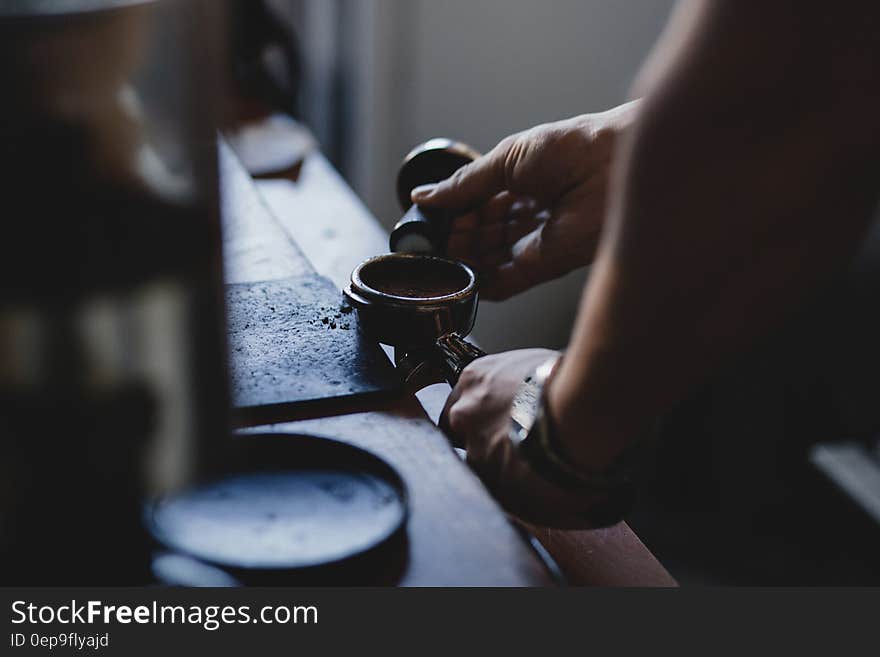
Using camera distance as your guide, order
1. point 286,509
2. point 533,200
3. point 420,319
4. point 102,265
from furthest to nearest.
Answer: point 533,200 < point 420,319 < point 286,509 < point 102,265

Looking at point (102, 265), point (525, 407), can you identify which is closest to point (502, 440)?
point (525, 407)

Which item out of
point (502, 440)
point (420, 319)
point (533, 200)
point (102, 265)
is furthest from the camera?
point (533, 200)

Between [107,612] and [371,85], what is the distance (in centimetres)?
226

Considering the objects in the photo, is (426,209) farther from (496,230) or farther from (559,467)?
(559,467)

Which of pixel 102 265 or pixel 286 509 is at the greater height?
pixel 102 265

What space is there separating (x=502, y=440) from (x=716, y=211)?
305 mm

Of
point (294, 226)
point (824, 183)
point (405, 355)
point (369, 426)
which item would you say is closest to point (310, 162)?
point (294, 226)

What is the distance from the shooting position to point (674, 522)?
2.36 metres

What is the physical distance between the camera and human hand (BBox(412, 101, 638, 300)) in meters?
1.27

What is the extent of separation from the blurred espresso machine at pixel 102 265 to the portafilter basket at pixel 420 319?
0.36 metres

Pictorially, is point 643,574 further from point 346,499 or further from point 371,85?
point 371,85

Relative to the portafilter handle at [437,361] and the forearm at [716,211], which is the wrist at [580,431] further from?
the portafilter handle at [437,361]

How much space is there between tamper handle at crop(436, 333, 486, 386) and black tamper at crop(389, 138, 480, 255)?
0.54ft

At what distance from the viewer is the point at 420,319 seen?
1.03 meters
